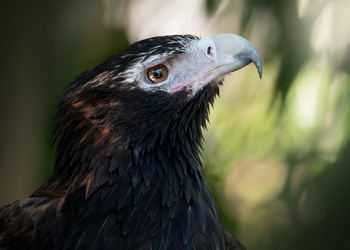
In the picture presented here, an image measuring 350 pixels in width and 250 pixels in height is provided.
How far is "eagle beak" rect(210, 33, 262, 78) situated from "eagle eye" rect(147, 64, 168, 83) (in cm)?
23

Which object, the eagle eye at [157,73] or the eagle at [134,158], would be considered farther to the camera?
the eagle eye at [157,73]

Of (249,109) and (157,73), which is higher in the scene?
(157,73)

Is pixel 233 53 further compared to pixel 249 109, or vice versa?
pixel 249 109

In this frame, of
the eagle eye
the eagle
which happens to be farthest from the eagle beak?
the eagle eye

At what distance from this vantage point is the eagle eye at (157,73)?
2184mm

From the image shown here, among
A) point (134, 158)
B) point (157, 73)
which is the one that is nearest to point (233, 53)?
point (157, 73)

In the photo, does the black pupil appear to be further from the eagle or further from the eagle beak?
the eagle beak

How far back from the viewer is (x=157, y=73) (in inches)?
86.4

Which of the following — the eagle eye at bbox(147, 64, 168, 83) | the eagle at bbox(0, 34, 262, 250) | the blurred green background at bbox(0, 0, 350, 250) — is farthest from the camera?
the blurred green background at bbox(0, 0, 350, 250)

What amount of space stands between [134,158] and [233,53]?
0.59m

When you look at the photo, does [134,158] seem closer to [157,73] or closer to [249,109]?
[157,73]

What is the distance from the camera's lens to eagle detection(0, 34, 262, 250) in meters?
Result: 2.01

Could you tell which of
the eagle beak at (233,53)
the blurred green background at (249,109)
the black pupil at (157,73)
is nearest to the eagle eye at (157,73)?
the black pupil at (157,73)

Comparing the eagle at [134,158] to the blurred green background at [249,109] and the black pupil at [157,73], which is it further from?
the blurred green background at [249,109]
